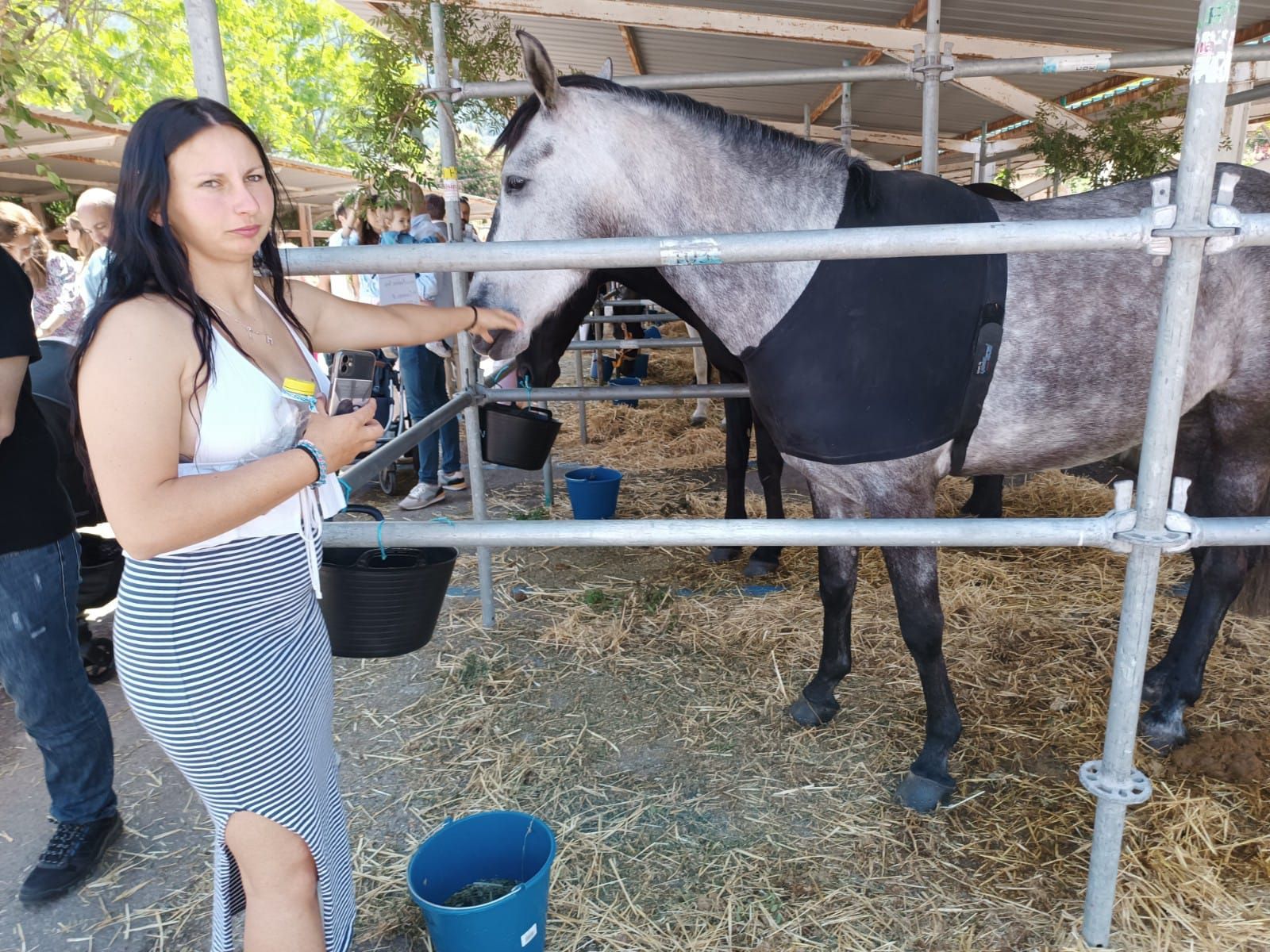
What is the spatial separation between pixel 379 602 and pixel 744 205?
144 cm

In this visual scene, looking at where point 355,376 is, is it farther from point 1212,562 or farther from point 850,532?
point 1212,562

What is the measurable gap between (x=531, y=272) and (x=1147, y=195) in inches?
73.7

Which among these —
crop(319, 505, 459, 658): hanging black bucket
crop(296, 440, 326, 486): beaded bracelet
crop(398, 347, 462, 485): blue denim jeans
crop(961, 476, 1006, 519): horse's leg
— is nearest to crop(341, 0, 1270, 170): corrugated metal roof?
crop(398, 347, 462, 485): blue denim jeans

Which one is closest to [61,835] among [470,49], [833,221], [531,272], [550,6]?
[531,272]

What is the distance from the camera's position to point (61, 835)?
2.23 metres

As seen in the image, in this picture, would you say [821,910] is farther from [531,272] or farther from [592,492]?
[592,492]

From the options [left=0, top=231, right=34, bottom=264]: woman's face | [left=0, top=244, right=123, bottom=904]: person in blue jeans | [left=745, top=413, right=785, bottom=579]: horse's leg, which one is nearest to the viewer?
[left=0, top=244, right=123, bottom=904]: person in blue jeans

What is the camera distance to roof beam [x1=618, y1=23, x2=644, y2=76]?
273 inches

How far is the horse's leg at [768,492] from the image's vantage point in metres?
4.05

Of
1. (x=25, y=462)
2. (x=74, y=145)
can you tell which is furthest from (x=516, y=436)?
(x=74, y=145)

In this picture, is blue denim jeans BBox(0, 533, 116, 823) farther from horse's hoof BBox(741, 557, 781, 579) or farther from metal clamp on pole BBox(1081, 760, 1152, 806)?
horse's hoof BBox(741, 557, 781, 579)

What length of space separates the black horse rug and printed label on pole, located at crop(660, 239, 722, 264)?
784 mm

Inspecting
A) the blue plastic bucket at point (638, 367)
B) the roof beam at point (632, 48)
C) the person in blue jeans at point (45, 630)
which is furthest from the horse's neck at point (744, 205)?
the blue plastic bucket at point (638, 367)

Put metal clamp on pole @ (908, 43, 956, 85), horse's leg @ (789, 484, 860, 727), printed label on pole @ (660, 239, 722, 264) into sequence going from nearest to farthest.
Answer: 1. printed label on pole @ (660, 239, 722, 264)
2. horse's leg @ (789, 484, 860, 727)
3. metal clamp on pole @ (908, 43, 956, 85)
